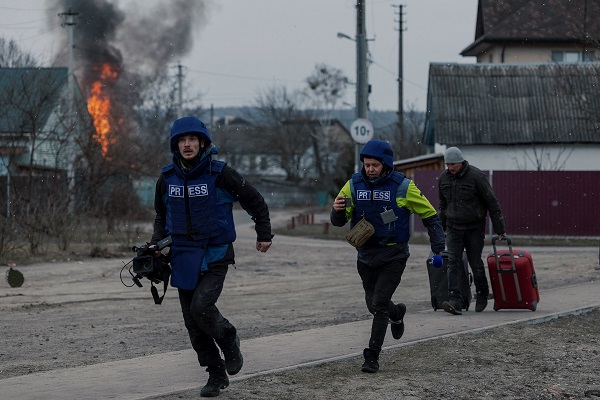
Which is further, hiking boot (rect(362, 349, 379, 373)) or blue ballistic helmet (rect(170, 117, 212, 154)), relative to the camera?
hiking boot (rect(362, 349, 379, 373))

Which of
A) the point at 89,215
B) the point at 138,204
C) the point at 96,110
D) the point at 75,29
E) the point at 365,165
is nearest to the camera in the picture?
the point at 365,165

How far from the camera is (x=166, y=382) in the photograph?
7.71m

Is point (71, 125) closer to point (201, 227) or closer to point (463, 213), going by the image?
point (463, 213)

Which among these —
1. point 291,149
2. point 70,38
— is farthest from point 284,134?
point 70,38

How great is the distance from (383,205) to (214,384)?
205cm

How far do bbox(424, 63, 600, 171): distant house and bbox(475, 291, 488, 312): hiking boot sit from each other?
25645 mm

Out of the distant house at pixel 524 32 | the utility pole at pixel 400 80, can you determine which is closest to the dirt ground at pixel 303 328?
the utility pole at pixel 400 80

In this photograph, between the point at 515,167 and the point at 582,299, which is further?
the point at 515,167

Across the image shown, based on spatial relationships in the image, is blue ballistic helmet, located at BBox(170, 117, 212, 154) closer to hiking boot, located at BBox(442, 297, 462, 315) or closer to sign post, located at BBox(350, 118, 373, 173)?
hiking boot, located at BBox(442, 297, 462, 315)

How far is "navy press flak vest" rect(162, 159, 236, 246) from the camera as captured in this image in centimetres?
718

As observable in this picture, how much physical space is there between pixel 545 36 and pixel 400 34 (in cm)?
802

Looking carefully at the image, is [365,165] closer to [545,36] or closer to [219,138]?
[545,36]

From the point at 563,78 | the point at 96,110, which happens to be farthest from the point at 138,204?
the point at 563,78

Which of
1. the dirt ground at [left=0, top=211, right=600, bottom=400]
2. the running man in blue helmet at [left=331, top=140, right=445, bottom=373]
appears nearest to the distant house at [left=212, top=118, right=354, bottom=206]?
the dirt ground at [left=0, top=211, right=600, bottom=400]
